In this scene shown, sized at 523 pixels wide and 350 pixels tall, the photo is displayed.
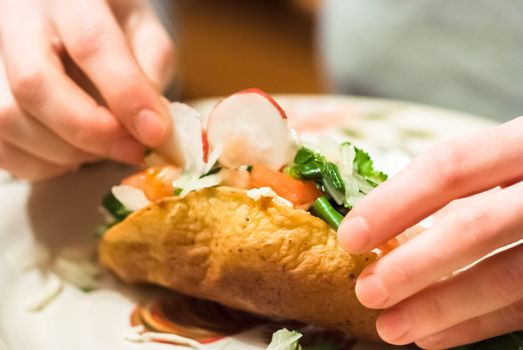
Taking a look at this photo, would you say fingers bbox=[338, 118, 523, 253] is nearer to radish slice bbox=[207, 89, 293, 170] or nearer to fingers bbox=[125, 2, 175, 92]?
radish slice bbox=[207, 89, 293, 170]

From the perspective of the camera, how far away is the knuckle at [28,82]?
1.64 metres

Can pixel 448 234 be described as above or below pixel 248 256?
above

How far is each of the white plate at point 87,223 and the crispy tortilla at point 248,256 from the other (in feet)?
0.35

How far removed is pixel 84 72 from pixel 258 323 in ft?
2.42

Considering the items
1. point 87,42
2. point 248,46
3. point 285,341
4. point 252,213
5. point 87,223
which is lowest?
point 248,46

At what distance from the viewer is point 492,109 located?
3197 mm

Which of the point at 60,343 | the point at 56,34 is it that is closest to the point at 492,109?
the point at 56,34

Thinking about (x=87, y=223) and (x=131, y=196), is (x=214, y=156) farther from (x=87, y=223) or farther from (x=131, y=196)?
(x=87, y=223)

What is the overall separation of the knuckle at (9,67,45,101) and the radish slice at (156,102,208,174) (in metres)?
0.31

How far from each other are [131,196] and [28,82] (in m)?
0.35

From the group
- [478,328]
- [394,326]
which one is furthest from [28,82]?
[478,328]

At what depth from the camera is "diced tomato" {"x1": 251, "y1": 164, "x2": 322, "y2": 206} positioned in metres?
1.47

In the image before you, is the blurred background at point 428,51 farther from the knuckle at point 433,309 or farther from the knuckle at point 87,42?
the knuckle at point 433,309

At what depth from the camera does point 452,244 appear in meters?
1.17
